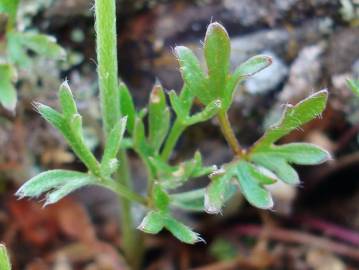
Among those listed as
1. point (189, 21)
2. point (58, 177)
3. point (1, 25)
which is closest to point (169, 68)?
point (189, 21)

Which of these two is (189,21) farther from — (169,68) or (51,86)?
(51,86)

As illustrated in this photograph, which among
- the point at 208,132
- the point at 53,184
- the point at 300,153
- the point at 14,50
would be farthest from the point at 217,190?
the point at 14,50

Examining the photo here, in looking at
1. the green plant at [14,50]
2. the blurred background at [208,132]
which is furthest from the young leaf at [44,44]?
the blurred background at [208,132]

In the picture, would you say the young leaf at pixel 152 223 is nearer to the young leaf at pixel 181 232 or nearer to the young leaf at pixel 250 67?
the young leaf at pixel 181 232

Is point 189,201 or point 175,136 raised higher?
point 175,136

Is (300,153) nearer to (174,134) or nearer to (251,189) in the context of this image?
(251,189)

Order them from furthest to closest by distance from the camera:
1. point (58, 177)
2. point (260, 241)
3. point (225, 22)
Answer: point (260, 241)
point (225, 22)
point (58, 177)

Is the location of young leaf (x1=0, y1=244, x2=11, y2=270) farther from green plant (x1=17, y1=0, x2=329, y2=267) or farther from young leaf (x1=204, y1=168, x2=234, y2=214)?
young leaf (x1=204, y1=168, x2=234, y2=214)
